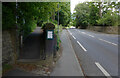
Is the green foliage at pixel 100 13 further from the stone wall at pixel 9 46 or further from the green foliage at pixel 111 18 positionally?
the stone wall at pixel 9 46

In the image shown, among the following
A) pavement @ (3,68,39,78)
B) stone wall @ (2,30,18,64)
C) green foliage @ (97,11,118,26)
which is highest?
green foliage @ (97,11,118,26)

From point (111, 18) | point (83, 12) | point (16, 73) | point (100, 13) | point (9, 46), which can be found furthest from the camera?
point (83, 12)

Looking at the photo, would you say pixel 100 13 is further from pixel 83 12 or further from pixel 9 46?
pixel 9 46

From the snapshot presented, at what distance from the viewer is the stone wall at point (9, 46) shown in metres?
4.46

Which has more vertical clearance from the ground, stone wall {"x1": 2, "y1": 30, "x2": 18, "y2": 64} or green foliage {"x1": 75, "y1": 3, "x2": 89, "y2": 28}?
green foliage {"x1": 75, "y1": 3, "x2": 89, "y2": 28}

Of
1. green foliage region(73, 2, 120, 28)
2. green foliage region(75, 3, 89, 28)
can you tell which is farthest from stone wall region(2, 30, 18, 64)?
green foliage region(75, 3, 89, 28)

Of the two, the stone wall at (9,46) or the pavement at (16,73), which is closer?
the pavement at (16,73)

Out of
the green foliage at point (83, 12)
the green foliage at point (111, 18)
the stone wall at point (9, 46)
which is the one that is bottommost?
the stone wall at point (9, 46)

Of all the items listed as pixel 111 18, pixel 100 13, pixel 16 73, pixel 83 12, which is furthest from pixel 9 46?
pixel 83 12

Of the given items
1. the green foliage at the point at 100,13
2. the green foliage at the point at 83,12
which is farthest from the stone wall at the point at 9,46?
the green foliage at the point at 83,12

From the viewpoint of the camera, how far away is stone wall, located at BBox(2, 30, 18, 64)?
4.46m

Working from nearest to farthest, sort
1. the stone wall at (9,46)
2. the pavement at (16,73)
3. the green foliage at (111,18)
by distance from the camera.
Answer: the pavement at (16,73)
the stone wall at (9,46)
the green foliage at (111,18)

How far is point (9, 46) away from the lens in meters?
4.83

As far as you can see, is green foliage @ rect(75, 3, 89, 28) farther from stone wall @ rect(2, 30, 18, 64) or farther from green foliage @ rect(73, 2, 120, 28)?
stone wall @ rect(2, 30, 18, 64)
